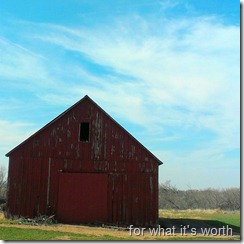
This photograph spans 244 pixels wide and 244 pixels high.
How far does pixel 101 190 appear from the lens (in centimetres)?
2439

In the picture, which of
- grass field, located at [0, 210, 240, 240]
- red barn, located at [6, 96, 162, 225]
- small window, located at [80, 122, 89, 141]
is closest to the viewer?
grass field, located at [0, 210, 240, 240]

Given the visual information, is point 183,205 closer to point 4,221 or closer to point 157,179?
point 157,179

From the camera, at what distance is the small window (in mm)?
25078

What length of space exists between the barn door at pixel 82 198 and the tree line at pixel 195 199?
31.8 m

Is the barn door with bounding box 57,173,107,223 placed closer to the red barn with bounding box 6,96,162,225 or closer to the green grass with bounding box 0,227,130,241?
the red barn with bounding box 6,96,162,225

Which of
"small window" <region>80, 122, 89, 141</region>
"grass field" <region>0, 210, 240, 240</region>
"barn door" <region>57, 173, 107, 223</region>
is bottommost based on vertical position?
"grass field" <region>0, 210, 240, 240</region>

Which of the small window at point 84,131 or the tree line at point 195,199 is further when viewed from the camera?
the tree line at point 195,199

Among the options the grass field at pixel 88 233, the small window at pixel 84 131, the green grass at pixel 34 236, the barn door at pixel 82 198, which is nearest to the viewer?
the green grass at pixel 34 236

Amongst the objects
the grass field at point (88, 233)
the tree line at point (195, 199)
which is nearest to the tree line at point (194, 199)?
the tree line at point (195, 199)

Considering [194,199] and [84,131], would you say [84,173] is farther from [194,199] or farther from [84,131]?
[194,199]

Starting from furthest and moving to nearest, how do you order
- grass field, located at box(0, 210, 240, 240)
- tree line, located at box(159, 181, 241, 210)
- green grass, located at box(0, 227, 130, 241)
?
1. tree line, located at box(159, 181, 241, 210)
2. grass field, located at box(0, 210, 240, 240)
3. green grass, located at box(0, 227, 130, 241)

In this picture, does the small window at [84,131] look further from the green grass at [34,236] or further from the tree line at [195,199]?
the tree line at [195,199]

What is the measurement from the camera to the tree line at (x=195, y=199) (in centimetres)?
5531

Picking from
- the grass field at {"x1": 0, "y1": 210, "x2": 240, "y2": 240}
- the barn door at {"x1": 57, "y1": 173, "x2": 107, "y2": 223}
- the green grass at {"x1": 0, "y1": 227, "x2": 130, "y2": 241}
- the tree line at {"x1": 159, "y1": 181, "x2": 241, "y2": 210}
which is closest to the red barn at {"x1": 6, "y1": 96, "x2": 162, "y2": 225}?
the barn door at {"x1": 57, "y1": 173, "x2": 107, "y2": 223}
